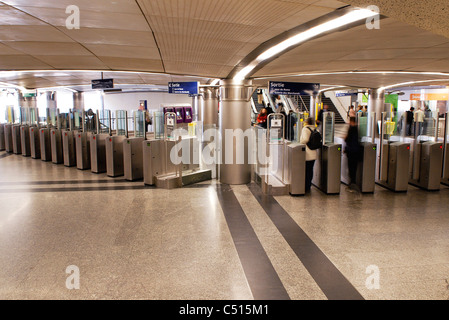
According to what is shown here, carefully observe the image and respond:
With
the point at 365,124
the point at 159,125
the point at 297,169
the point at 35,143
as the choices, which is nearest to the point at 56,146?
the point at 35,143

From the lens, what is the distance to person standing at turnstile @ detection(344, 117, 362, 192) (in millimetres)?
6785

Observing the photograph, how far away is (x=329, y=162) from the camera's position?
697 cm

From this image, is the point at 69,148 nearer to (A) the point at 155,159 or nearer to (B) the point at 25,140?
(B) the point at 25,140

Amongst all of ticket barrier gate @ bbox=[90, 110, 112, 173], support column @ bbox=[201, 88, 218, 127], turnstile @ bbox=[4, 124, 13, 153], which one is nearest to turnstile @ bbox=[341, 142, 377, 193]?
ticket barrier gate @ bbox=[90, 110, 112, 173]

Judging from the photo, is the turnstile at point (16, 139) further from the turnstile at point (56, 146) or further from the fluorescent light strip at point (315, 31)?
the fluorescent light strip at point (315, 31)

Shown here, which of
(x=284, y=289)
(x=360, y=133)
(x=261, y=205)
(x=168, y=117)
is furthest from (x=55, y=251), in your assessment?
(x=360, y=133)

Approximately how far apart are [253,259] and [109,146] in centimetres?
612

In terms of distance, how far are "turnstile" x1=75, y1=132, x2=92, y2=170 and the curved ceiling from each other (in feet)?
8.80

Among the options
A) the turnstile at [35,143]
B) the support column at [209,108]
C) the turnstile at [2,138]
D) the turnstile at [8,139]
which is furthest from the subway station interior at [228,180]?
the support column at [209,108]

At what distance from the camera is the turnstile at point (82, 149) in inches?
393

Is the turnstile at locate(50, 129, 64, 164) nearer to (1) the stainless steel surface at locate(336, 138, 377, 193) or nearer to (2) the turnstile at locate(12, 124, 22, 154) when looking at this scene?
(2) the turnstile at locate(12, 124, 22, 154)

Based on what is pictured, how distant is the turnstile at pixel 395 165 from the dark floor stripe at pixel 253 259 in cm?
354

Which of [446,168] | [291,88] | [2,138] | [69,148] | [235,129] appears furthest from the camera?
[2,138]

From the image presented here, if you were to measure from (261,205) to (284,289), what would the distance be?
3008 millimetres
